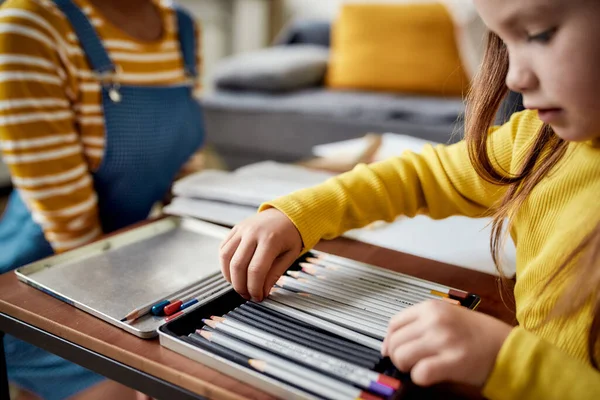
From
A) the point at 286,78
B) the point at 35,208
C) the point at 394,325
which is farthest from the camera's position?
the point at 286,78

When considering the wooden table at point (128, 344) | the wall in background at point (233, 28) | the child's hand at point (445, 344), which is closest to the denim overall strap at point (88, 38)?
the wooden table at point (128, 344)

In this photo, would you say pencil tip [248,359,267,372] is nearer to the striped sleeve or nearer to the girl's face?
the girl's face

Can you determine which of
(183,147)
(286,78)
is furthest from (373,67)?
(183,147)

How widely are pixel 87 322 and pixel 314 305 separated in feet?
0.59

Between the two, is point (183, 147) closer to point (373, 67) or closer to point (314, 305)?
A: point (314, 305)

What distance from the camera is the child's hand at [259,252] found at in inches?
17.3

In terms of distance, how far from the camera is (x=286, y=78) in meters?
2.22

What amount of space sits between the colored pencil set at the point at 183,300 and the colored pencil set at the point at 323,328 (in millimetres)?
35

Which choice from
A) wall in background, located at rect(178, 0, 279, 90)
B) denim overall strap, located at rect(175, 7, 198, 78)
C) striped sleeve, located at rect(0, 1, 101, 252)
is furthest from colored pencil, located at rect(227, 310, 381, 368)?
wall in background, located at rect(178, 0, 279, 90)

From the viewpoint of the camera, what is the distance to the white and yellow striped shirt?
674 mm

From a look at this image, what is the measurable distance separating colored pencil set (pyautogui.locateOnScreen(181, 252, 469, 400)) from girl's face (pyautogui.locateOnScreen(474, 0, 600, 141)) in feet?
0.56

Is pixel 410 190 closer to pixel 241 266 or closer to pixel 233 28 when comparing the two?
pixel 241 266

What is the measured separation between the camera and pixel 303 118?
80.4 inches

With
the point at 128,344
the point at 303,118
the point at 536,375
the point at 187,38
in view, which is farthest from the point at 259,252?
the point at 303,118
